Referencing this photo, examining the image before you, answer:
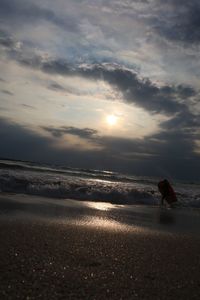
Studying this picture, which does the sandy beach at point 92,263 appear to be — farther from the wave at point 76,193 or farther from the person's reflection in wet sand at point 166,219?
the wave at point 76,193

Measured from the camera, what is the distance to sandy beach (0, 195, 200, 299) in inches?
120

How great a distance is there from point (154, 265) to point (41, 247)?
1403 mm

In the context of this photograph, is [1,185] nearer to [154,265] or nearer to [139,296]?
[154,265]

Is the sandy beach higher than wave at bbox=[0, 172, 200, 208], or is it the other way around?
wave at bbox=[0, 172, 200, 208]

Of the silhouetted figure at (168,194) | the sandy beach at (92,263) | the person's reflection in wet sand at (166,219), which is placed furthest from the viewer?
the silhouetted figure at (168,194)

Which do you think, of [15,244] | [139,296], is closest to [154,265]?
[139,296]

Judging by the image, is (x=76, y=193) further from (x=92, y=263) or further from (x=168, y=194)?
(x=92, y=263)

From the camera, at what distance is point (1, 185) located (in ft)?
49.0

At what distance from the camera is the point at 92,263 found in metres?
3.95

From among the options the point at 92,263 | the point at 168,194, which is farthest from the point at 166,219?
the point at 168,194

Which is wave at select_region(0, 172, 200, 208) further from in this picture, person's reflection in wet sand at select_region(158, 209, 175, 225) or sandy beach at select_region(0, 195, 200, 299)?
sandy beach at select_region(0, 195, 200, 299)

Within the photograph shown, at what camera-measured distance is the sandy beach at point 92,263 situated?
305 cm

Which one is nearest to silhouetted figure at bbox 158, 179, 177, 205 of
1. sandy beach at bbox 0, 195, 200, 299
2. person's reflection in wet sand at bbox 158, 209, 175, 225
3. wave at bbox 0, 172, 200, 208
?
wave at bbox 0, 172, 200, 208

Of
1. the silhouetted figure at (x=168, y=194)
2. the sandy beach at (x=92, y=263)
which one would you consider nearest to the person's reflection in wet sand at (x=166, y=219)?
the sandy beach at (x=92, y=263)
